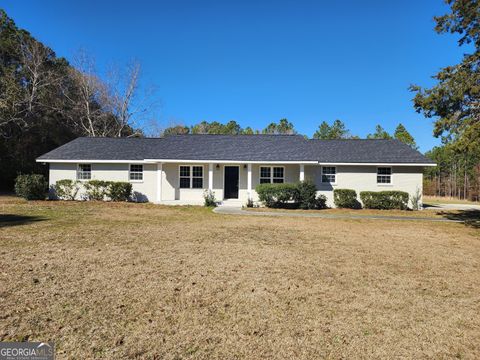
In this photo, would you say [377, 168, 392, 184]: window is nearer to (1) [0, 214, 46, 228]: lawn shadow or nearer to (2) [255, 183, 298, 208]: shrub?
(2) [255, 183, 298, 208]: shrub

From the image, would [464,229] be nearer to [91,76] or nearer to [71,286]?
[71,286]

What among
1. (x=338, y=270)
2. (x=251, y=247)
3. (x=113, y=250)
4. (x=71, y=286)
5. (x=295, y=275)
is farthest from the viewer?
(x=251, y=247)

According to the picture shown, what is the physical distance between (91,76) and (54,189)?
18962 millimetres

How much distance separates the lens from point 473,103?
37.4 ft

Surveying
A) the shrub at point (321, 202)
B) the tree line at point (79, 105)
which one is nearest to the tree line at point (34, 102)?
the tree line at point (79, 105)

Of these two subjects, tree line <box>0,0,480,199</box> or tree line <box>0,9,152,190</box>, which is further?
tree line <box>0,9,152,190</box>

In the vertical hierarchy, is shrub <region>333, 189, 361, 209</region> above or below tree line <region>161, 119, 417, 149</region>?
below

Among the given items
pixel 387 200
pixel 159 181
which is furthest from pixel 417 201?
pixel 159 181

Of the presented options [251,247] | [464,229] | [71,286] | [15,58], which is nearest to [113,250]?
[71,286]

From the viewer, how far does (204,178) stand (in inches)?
778

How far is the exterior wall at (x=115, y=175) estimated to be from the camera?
19609 mm

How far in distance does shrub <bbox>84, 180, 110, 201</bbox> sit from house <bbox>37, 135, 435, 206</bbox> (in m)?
0.94

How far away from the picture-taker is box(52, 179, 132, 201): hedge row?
18.8 meters

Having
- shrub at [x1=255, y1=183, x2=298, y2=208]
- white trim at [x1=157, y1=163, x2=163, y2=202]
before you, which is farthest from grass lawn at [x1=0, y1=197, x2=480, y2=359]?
white trim at [x1=157, y1=163, x2=163, y2=202]
